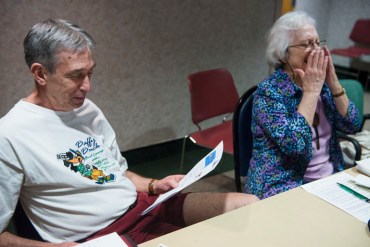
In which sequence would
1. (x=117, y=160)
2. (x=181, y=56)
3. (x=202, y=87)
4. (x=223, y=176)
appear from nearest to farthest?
(x=117, y=160) < (x=202, y=87) < (x=223, y=176) < (x=181, y=56)

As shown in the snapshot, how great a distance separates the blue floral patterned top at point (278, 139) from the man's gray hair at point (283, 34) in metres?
0.07

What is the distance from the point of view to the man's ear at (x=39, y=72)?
109 cm

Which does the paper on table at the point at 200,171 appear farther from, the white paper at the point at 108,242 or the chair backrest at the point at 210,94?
the chair backrest at the point at 210,94

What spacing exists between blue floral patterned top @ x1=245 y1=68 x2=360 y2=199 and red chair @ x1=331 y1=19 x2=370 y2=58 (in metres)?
3.89

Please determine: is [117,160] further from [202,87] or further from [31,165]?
[202,87]

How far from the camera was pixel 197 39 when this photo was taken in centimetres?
304

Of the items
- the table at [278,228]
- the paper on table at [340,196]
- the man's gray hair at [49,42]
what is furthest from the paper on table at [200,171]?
the man's gray hair at [49,42]

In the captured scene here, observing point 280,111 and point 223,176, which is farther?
point 223,176

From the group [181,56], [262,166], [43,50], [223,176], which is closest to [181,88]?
[181,56]

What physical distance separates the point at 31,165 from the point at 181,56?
2092 millimetres

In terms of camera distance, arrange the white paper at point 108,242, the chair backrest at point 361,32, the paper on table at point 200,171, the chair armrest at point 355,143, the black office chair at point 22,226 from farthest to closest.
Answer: the chair backrest at point 361,32, the chair armrest at point 355,143, the black office chair at point 22,226, the paper on table at point 200,171, the white paper at point 108,242

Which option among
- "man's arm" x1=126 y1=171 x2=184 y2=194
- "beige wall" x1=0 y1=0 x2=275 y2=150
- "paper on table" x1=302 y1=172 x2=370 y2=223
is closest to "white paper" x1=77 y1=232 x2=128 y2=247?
"man's arm" x1=126 y1=171 x2=184 y2=194

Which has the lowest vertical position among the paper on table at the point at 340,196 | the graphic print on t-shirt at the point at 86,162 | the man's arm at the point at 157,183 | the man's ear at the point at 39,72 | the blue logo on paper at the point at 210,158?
the man's arm at the point at 157,183

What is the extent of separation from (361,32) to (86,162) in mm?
5139
